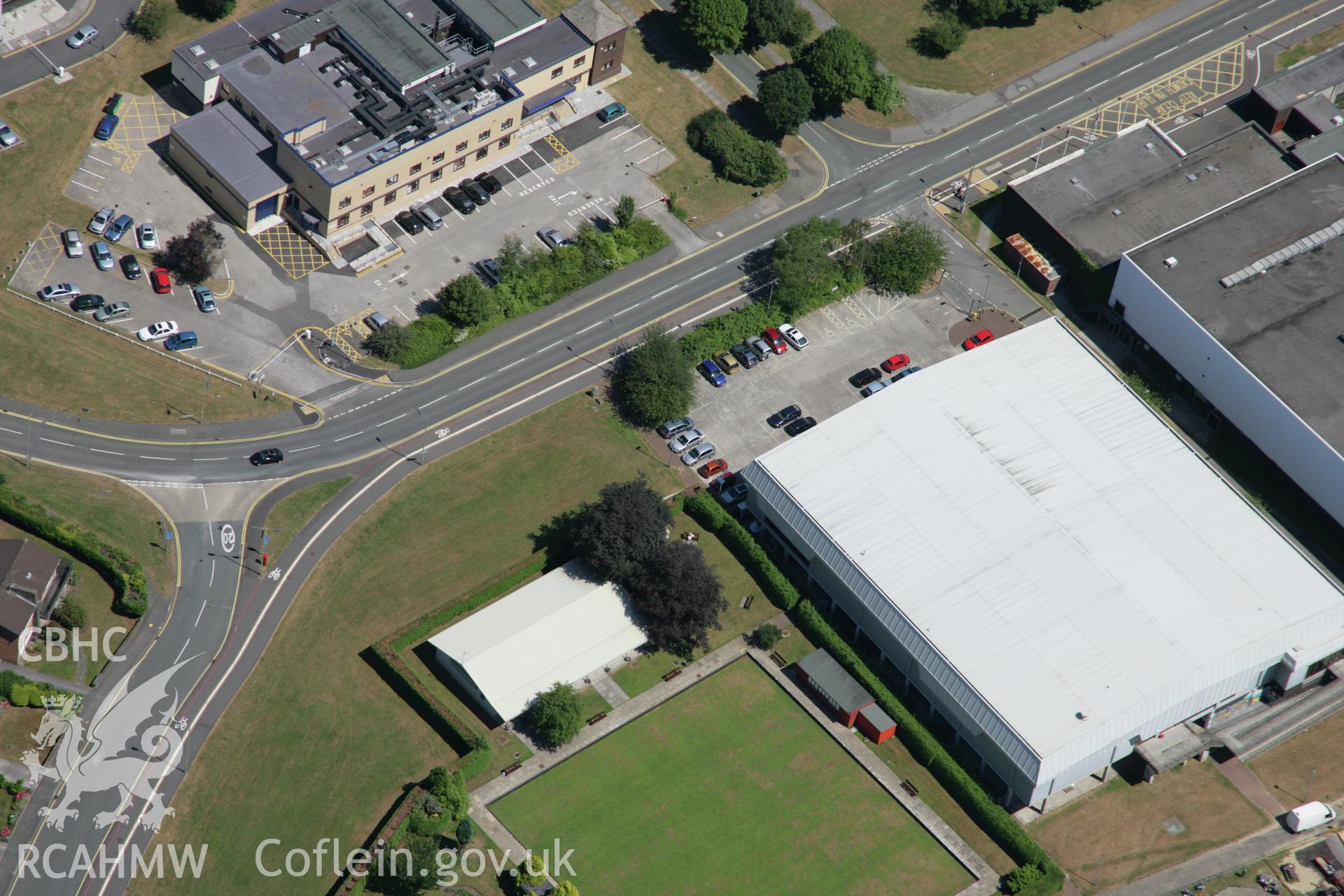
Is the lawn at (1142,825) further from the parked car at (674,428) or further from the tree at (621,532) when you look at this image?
the parked car at (674,428)

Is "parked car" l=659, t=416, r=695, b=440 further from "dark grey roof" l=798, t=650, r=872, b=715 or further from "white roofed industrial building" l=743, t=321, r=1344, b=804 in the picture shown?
"dark grey roof" l=798, t=650, r=872, b=715

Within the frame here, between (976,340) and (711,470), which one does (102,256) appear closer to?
(711,470)

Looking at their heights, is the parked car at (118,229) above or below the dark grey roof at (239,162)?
below

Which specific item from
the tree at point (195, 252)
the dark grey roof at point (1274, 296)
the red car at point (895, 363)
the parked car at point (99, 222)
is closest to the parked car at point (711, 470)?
the red car at point (895, 363)

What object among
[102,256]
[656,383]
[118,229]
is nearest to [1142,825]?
[656,383]

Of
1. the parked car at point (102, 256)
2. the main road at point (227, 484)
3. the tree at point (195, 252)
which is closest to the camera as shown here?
the main road at point (227, 484)

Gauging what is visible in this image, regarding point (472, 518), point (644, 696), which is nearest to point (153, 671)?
point (472, 518)

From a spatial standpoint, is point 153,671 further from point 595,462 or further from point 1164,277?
point 1164,277
